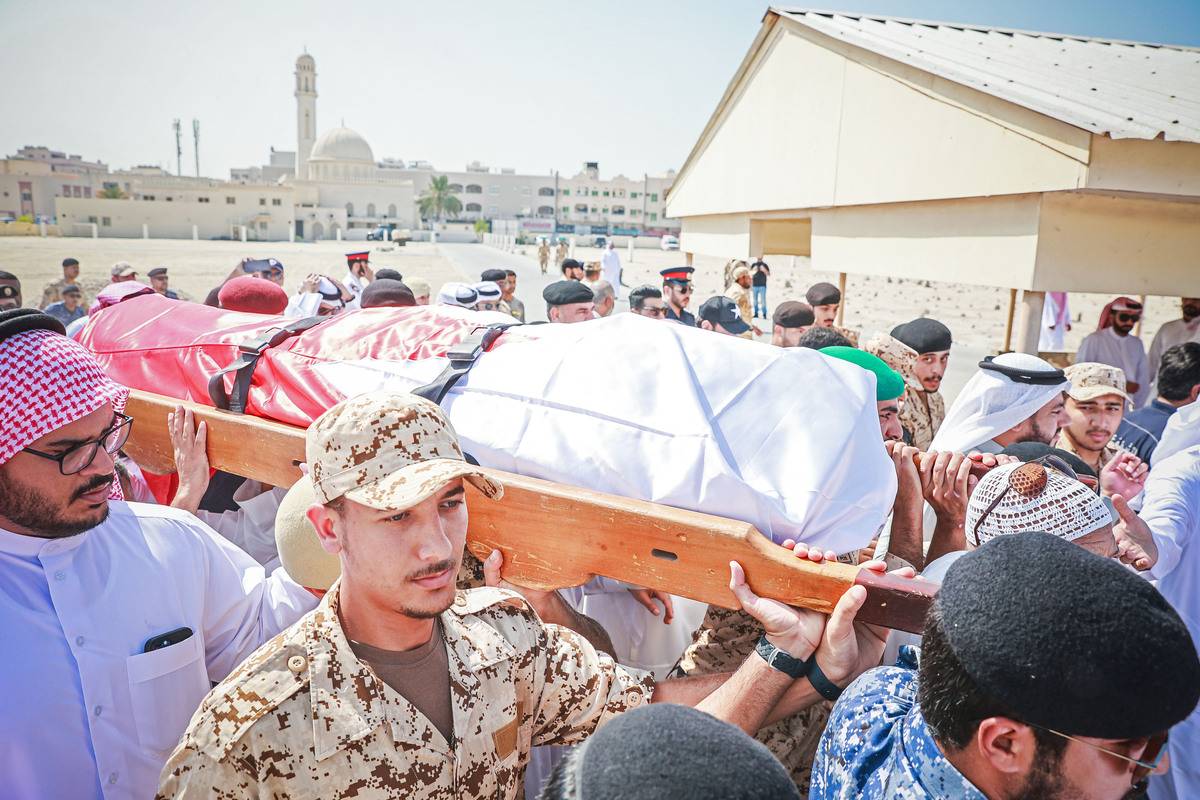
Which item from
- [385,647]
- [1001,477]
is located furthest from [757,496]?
[385,647]

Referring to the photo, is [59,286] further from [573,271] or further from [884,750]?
[884,750]

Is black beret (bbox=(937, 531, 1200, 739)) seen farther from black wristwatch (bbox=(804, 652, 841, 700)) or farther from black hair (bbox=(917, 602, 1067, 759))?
black wristwatch (bbox=(804, 652, 841, 700))

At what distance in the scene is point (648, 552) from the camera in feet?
6.31

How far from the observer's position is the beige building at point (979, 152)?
189 inches

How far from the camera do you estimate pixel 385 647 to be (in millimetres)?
1685

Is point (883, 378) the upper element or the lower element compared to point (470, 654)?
upper

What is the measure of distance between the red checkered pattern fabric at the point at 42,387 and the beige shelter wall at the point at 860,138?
533 cm

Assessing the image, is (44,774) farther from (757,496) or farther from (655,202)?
(655,202)

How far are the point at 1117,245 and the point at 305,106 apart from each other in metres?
113

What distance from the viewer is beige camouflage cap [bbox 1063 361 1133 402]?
3648 mm

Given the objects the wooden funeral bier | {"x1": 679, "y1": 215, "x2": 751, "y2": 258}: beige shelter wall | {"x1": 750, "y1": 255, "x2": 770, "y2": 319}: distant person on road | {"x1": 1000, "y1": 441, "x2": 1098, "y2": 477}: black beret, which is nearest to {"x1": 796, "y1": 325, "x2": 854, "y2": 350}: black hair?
{"x1": 1000, "y1": 441, "x2": 1098, "y2": 477}: black beret

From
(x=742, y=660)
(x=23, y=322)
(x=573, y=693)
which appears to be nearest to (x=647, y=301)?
(x=742, y=660)

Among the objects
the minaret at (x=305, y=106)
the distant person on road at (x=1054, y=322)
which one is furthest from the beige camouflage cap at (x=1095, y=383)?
the minaret at (x=305, y=106)

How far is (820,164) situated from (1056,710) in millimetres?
7535
